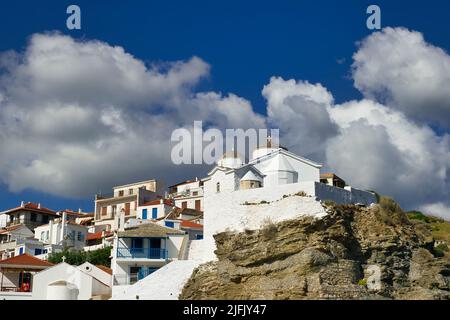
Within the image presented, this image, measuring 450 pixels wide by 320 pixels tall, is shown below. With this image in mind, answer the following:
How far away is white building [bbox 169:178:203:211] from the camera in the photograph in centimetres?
8345

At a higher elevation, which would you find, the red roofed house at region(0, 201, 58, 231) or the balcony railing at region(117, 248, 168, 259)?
the red roofed house at region(0, 201, 58, 231)

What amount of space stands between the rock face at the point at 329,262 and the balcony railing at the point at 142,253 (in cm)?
613

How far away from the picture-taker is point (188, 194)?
88250mm

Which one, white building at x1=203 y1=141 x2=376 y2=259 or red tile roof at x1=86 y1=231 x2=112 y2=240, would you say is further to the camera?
red tile roof at x1=86 y1=231 x2=112 y2=240

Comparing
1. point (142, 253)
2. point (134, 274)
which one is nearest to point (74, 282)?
point (134, 274)

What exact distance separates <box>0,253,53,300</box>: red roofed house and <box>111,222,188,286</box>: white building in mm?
7529

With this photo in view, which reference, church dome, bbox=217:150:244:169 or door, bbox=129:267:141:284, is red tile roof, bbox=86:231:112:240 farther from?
door, bbox=129:267:141:284

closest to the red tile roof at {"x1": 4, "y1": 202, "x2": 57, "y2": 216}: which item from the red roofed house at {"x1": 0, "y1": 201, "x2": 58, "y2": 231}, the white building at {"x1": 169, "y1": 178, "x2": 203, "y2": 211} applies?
the red roofed house at {"x1": 0, "y1": 201, "x2": 58, "y2": 231}

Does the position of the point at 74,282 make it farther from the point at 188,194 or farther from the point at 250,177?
the point at 188,194

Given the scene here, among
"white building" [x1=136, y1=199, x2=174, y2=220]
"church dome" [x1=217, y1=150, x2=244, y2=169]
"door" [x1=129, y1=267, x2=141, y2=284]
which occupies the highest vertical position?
"church dome" [x1=217, y1=150, x2=244, y2=169]

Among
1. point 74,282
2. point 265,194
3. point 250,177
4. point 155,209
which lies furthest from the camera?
point 155,209

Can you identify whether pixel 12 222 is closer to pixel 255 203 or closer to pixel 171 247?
pixel 171 247

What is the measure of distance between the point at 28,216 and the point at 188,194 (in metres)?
23.7
